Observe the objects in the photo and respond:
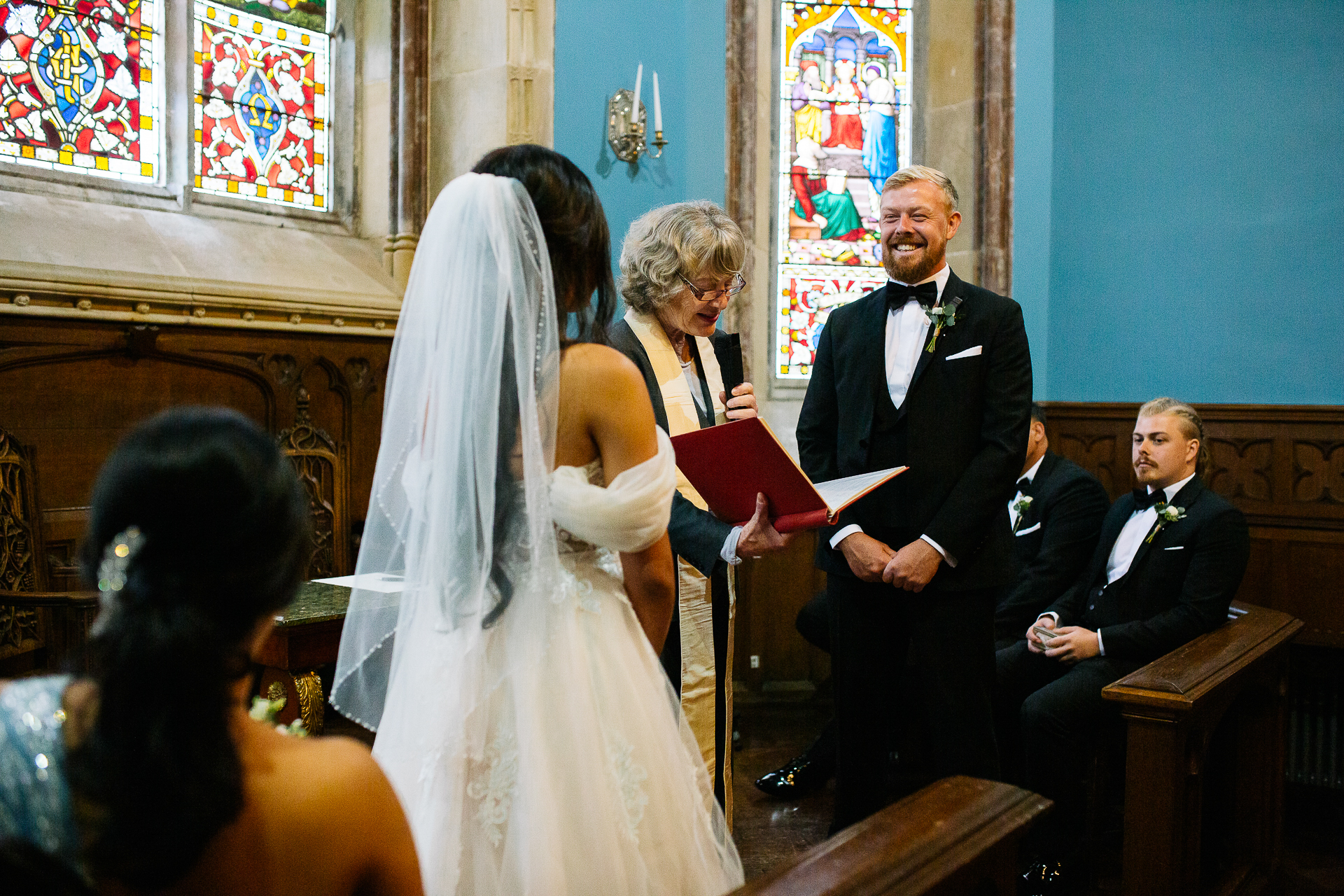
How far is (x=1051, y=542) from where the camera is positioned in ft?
12.0

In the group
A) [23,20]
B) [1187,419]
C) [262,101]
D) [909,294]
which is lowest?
[1187,419]

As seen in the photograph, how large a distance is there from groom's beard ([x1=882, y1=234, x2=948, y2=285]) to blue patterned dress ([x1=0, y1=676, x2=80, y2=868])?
213 centimetres

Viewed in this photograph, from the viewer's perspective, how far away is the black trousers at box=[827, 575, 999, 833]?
7.95ft

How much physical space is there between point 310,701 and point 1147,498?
261 centimetres

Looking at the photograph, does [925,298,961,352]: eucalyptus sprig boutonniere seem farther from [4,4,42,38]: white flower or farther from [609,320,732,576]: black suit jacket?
[4,4,42,38]: white flower

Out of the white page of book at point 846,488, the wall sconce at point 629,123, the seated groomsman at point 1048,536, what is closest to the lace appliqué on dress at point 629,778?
the white page of book at point 846,488

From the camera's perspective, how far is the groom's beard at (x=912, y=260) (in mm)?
2559

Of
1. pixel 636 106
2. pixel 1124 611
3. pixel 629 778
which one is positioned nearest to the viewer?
pixel 629 778

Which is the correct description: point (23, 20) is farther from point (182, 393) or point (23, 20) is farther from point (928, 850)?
point (928, 850)

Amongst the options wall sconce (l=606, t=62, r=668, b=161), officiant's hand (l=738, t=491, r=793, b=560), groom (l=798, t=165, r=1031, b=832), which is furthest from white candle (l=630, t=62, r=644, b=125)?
officiant's hand (l=738, t=491, r=793, b=560)

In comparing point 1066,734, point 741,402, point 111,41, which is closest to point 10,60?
point 111,41

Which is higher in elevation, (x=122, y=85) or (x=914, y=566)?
(x=122, y=85)

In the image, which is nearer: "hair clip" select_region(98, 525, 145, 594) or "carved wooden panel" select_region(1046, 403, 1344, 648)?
"hair clip" select_region(98, 525, 145, 594)

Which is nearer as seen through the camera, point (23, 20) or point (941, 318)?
point (941, 318)
